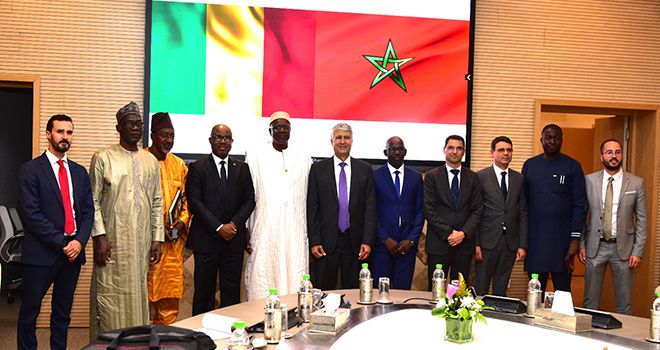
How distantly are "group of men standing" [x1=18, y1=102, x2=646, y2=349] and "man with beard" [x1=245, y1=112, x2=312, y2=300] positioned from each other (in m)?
0.01

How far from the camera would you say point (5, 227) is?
6.64 metres

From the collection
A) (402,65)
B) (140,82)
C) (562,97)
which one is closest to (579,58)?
(562,97)

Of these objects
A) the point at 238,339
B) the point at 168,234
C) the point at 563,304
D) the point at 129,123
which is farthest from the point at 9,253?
the point at 563,304

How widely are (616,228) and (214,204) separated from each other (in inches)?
132

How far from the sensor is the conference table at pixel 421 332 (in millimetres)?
2676

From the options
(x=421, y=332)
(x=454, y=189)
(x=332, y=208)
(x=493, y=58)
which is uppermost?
(x=493, y=58)

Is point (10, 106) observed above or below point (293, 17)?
below

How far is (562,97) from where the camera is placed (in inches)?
258

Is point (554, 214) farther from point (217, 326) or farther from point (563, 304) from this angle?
point (217, 326)

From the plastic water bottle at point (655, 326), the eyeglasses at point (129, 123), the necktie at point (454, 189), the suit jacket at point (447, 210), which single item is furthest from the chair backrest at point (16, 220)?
the plastic water bottle at point (655, 326)

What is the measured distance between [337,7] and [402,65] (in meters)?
0.84

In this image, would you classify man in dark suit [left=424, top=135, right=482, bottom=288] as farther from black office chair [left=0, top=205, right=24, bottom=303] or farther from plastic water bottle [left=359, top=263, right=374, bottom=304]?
black office chair [left=0, top=205, right=24, bottom=303]

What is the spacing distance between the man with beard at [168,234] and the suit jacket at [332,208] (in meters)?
0.98

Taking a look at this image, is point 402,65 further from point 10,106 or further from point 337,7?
point 10,106
